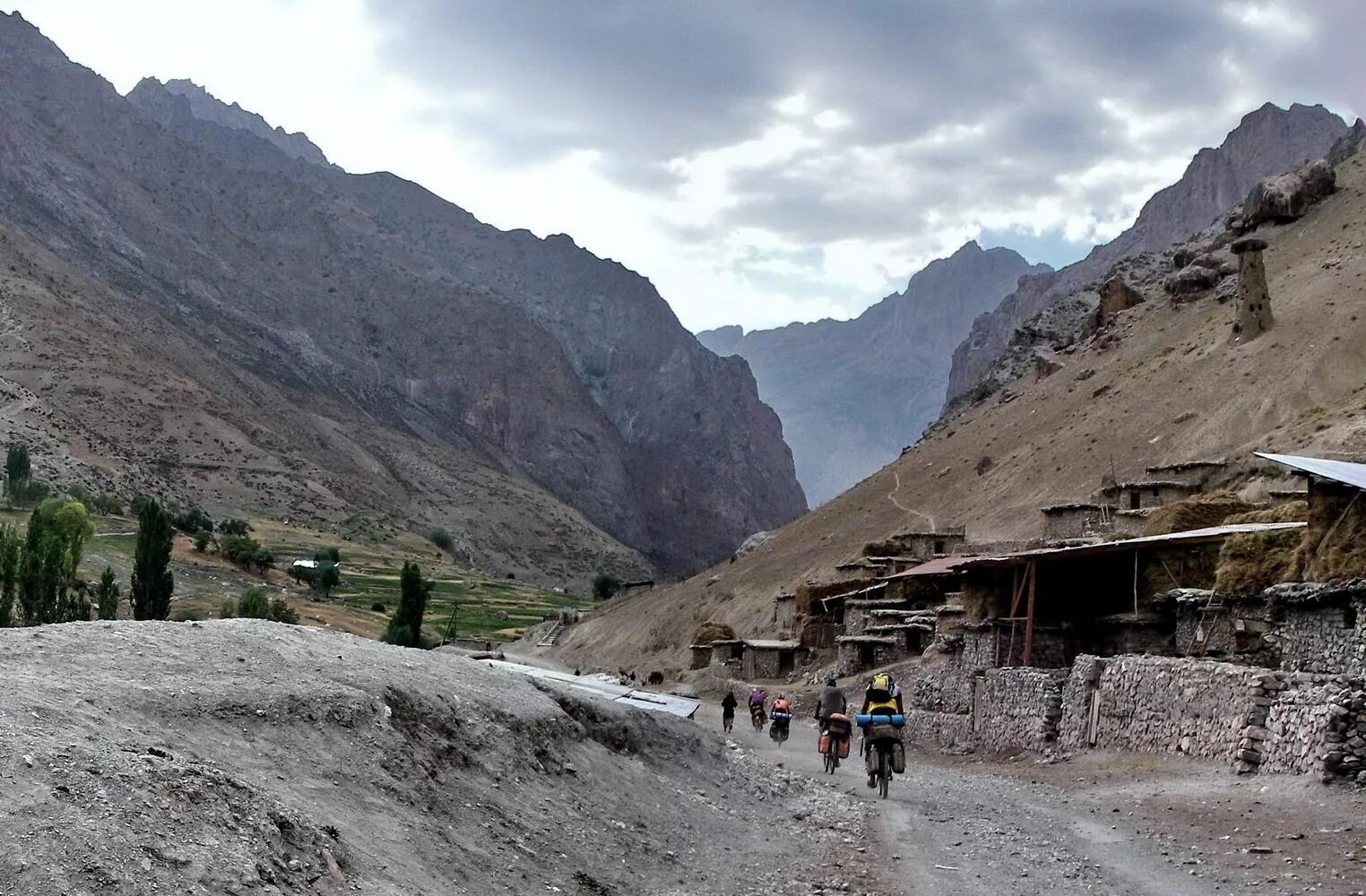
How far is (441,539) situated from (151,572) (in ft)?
284

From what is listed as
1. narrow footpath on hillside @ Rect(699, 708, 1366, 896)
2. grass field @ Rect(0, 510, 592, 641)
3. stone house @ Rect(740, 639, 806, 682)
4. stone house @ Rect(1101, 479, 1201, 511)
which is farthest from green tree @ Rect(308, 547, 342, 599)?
narrow footpath on hillside @ Rect(699, 708, 1366, 896)

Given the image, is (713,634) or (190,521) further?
(190,521)

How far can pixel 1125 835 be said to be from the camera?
12242mm

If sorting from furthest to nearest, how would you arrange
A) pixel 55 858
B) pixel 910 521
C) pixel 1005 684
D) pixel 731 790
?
pixel 910 521 → pixel 1005 684 → pixel 731 790 → pixel 55 858

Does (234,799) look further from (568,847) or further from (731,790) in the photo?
(731,790)

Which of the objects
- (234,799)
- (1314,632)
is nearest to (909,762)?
(1314,632)

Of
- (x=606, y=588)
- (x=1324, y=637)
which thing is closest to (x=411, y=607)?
(x=1324, y=637)

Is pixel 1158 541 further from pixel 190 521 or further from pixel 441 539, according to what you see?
pixel 441 539

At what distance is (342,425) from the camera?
15675cm

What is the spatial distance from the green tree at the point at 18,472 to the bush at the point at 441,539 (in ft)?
177

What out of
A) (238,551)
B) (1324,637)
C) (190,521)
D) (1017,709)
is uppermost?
(190,521)

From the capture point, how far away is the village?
14.3m

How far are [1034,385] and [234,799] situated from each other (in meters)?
89.6

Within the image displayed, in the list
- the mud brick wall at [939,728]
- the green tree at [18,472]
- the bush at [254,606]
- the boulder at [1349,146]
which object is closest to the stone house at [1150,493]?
the mud brick wall at [939,728]
